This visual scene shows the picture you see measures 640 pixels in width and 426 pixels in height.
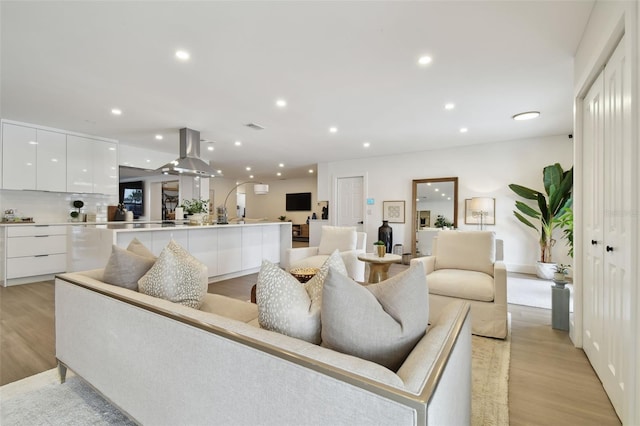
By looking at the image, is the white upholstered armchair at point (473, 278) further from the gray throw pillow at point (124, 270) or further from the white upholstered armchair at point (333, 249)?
the gray throw pillow at point (124, 270)

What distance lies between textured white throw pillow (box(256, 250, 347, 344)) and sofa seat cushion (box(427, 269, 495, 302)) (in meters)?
2.00

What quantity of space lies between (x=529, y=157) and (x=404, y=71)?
4.01 meters

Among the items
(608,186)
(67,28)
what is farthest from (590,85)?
(67,28)

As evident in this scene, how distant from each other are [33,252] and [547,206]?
834 centimetres

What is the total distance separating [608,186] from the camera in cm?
181

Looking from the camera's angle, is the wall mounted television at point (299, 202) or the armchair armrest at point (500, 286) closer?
the armchair armrest at point (500, 286)

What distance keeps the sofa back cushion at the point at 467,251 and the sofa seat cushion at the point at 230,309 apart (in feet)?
7.35

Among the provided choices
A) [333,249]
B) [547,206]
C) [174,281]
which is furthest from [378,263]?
[547,206]

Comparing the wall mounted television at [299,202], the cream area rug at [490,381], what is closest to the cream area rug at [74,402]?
the cream area rug at [490,381]

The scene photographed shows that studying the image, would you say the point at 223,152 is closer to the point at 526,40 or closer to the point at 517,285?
the point at 526,40

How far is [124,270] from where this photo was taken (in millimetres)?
1719

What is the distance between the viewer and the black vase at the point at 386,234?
21.4 ft

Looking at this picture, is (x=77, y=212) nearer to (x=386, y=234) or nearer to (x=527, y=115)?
(x=386, y=234)

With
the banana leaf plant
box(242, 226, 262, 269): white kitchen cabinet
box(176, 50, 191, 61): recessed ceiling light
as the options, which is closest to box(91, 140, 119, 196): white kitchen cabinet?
box(242, 226, 262, 269): white kitchen cabinet
